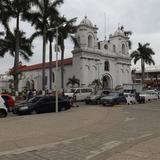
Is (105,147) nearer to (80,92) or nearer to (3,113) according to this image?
(3,113)

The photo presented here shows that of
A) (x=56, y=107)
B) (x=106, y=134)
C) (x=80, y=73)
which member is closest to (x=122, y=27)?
(x=80, y=73)

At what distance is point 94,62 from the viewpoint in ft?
236

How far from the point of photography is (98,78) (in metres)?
72.2

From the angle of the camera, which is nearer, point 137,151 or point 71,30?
point 137,151

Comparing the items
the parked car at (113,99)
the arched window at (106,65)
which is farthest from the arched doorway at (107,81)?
the parked car at (113,99)

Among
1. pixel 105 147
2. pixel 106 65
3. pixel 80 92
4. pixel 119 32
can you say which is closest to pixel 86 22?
pixel 106 65

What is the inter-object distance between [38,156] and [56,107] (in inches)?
750

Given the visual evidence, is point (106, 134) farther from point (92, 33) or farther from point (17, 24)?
point (92, 33)

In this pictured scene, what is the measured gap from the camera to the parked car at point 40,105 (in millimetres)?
27006

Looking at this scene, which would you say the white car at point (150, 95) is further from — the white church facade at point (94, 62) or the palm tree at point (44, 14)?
the palm tree at point (44, 14)

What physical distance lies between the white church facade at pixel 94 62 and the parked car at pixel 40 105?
34.9 m

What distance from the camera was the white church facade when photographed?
6975 cm

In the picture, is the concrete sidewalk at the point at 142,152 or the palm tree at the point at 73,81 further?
the palm tree at the point at 73,81

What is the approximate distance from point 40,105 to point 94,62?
44.7 m
